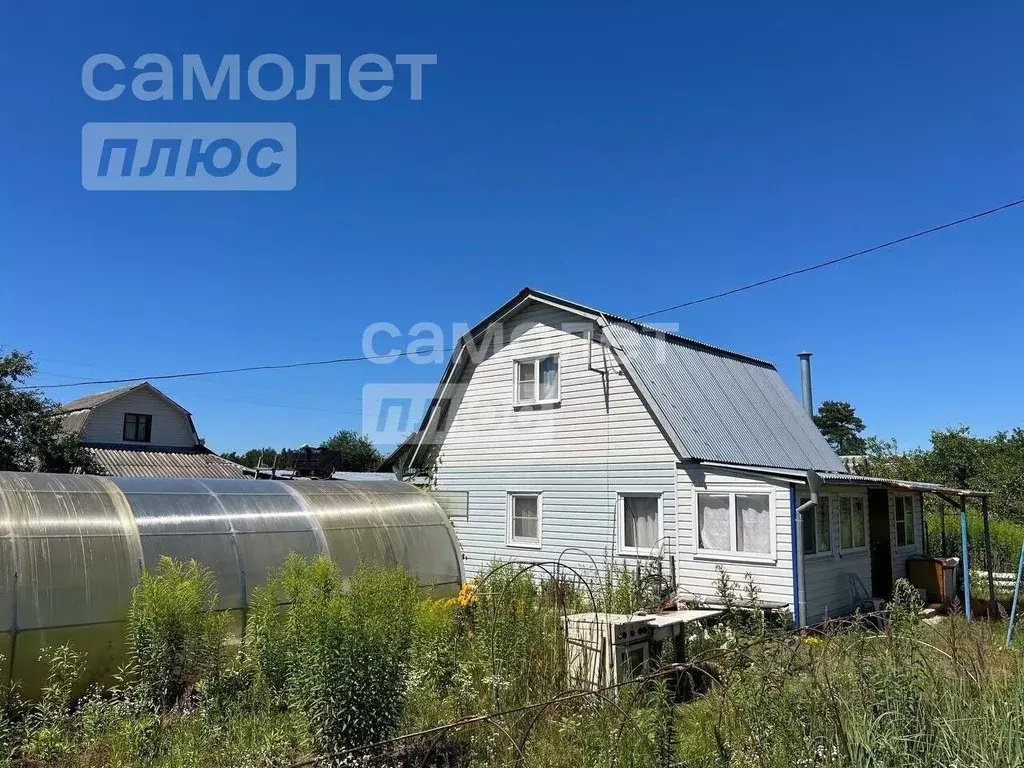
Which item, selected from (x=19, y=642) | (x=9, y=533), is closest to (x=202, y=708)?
(x=19, y=642)

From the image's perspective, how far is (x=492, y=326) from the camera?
54.2ft

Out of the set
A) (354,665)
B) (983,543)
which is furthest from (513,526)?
(983,543)

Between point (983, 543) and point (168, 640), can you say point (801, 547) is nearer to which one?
point (168, 640)

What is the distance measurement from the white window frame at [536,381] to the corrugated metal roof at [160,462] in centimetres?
1636

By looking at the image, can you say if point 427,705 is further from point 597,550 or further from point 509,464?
point 509,464

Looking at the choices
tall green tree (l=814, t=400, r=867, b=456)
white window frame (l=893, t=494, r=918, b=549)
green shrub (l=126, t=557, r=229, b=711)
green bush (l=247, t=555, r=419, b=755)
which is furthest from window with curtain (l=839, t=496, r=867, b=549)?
tall green tree (l=814, t=400, r=867, b=456)

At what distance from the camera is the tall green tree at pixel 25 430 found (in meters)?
21.1

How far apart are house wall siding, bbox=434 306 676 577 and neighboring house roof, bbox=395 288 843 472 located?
1.24ft

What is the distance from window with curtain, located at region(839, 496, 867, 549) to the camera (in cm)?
1321

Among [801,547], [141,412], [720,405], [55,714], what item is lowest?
[55,714]

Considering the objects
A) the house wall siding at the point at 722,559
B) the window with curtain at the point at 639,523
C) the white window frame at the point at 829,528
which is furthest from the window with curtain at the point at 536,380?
the white window frame at the point at 829,528

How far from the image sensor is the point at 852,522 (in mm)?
13492

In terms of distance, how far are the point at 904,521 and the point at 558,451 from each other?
829 centimetres

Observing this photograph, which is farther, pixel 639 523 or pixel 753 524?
pixel 639 523
